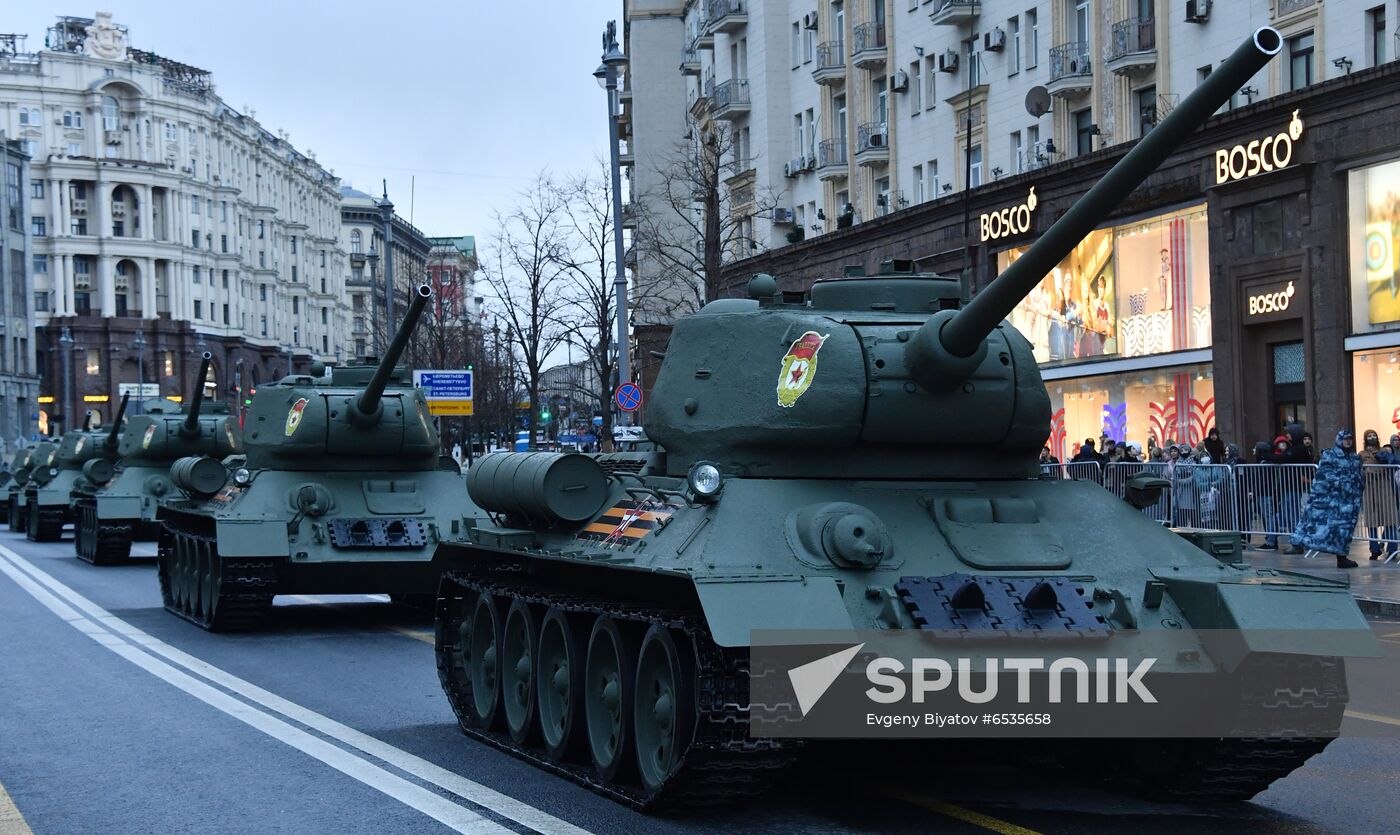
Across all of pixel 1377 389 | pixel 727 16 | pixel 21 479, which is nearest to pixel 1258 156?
pixel 1377 389

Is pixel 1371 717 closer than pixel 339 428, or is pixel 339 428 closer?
pixel 1371 717

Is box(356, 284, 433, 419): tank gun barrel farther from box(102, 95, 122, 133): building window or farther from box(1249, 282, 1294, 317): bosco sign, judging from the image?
box(102, 95, 122, 133): building window

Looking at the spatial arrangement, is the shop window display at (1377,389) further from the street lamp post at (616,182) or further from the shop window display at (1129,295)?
the street lamp post at (616,182)

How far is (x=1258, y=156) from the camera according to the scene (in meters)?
27.5

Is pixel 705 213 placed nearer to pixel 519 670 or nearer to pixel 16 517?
pixel 16 517

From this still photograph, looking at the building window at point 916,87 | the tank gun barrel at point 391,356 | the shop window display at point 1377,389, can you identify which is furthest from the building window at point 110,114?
the tank gun barrel at point 391,356

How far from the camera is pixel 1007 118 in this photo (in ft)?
117

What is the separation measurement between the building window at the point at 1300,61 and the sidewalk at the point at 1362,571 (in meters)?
7.22

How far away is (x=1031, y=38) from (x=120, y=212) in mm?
87126

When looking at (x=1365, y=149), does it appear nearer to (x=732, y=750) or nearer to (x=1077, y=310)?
(x=1077, y=310)

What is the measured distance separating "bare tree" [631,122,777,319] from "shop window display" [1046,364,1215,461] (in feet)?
22.9

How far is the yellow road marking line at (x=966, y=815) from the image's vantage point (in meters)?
8.09

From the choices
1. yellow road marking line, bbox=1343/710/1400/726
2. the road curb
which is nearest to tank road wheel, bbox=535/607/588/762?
yellow road marking line, bbox=1343/710/1400/726

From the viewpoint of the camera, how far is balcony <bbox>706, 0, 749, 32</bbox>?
4925 cm
